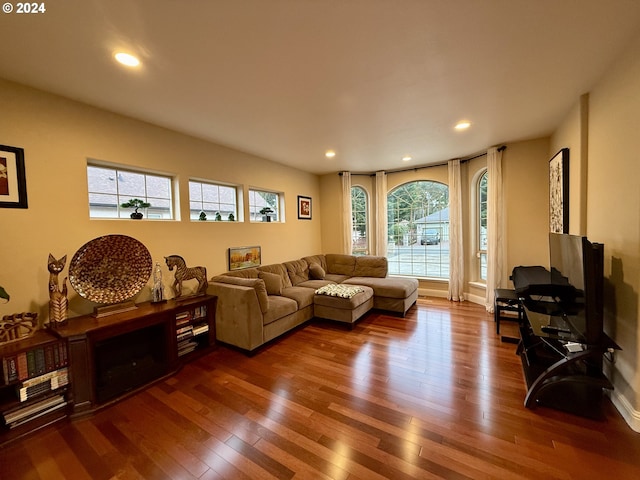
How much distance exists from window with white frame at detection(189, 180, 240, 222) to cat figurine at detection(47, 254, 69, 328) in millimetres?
1380

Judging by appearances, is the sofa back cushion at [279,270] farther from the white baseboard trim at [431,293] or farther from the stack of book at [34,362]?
the white baseboard trim at [431,293]

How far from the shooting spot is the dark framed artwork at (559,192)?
280cm

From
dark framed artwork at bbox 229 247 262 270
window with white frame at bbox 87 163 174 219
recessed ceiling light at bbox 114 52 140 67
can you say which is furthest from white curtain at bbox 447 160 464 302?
recessed ceiling light at bbox 114 52 140 67

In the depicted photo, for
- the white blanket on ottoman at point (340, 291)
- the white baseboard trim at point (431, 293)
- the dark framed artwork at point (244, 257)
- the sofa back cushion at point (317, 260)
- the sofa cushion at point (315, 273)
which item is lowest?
the white baseboard trim at point (431, 293)

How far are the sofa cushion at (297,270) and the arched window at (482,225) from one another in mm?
3159

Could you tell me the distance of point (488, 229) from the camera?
404 centimetres

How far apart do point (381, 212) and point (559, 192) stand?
2.87m

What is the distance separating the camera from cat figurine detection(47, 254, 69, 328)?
203 centimetres

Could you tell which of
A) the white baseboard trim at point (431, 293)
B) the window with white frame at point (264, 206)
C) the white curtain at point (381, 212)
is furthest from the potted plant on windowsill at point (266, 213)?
the white baseboard trim at point (431, 293)

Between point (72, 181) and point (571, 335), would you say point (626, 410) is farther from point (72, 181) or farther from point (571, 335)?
point (72, 181)

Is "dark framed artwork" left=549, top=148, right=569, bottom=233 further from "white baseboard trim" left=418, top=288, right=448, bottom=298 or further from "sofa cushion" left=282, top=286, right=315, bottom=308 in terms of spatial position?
"sofa cushion" left=282, top=286, right=315, bottom=308

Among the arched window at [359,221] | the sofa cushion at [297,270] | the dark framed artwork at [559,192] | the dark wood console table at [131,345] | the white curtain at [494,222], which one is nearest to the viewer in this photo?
the dark wood console table at [131,345]

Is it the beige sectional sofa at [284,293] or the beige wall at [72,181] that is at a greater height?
the beige wall at [72,181]

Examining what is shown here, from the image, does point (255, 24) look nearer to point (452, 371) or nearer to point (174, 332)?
point (174, 332)
